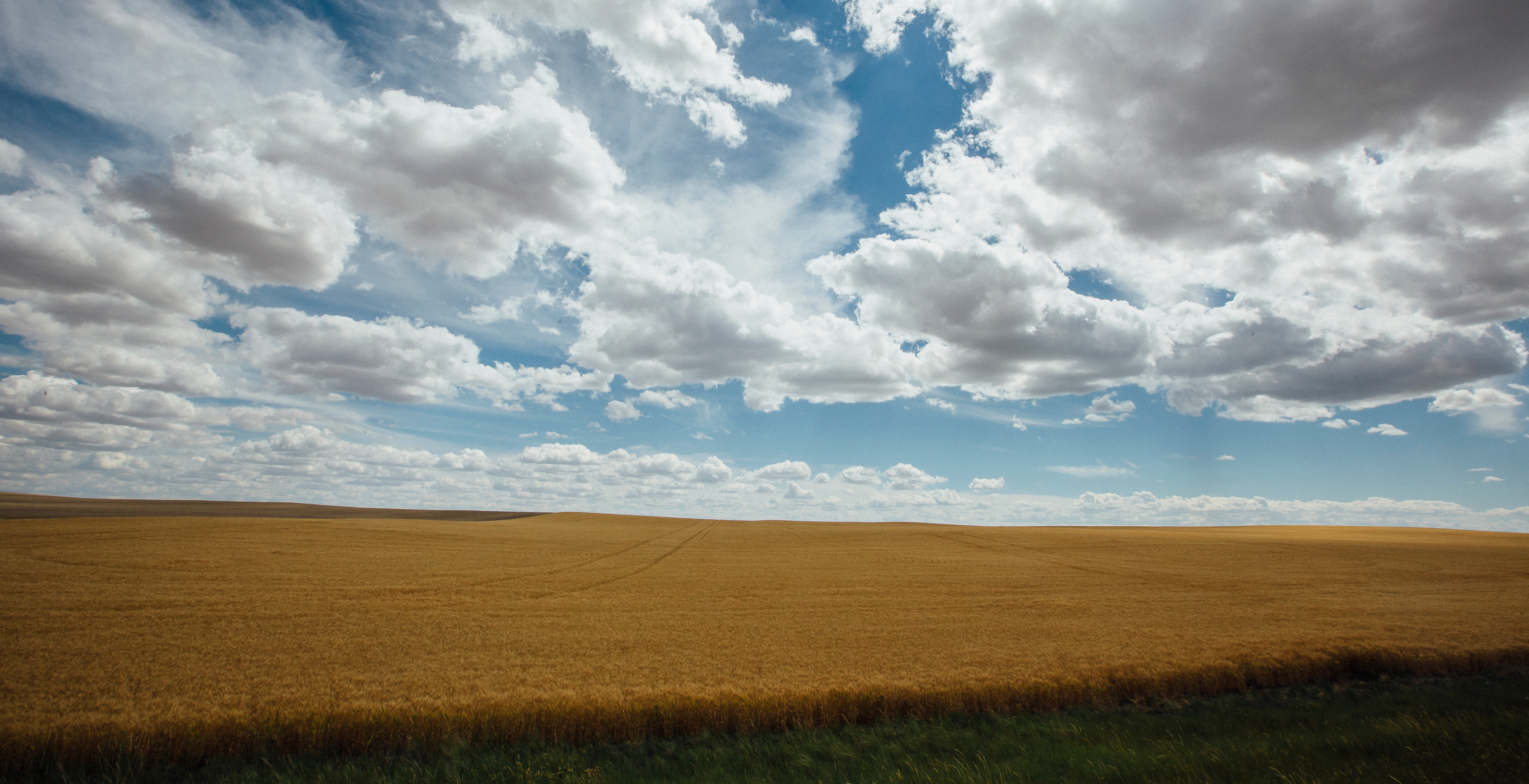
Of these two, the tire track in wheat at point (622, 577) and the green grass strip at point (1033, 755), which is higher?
the green grass strip at point (1033, 755)

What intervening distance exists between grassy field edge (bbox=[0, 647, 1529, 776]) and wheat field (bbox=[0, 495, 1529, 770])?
0.04 metres

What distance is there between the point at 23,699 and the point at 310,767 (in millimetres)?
6565

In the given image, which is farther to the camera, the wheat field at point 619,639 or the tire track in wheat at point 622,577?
the tire track in wheat at point 622,577

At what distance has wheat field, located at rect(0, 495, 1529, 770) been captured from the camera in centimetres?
1102

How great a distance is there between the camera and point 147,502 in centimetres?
10450

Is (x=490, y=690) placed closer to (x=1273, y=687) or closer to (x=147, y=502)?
(x=1273, y=687)

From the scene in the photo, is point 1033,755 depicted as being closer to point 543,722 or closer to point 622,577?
point 543,722

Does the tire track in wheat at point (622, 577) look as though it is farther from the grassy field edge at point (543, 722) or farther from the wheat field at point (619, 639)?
the grassy field edge at point (543, 722)

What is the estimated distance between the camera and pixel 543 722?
11.1 metres

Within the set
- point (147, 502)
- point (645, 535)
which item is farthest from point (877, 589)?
point (147, 502)

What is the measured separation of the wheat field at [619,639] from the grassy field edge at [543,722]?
40 mm

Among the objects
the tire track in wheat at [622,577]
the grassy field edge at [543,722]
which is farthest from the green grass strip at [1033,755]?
the tire track in wheat at [622,577]

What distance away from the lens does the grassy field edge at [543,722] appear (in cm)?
967

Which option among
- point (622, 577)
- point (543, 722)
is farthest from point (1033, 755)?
point (622, 577)
